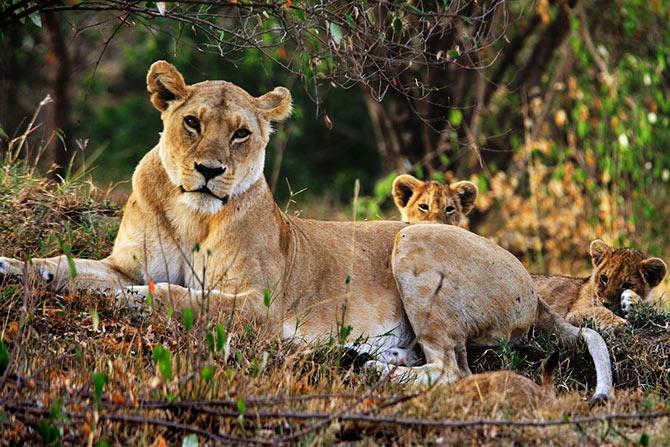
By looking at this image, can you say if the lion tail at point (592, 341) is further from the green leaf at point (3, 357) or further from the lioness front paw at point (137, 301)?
the green leaf at point (3, 357)

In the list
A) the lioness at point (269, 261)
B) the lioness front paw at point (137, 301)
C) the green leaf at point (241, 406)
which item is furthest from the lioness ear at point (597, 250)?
the green leaf at point (241, 406)

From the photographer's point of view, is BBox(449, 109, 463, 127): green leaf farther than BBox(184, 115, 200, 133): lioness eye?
Yes

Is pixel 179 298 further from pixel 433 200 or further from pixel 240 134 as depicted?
pixel 433 200

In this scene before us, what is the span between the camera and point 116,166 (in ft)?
53.7

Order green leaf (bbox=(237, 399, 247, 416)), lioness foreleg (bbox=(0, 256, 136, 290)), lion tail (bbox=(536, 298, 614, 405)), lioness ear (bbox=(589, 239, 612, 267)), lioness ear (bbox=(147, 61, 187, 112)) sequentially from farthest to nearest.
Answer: lioness ear (bbox=(589, 239, 612, 267))
lioness ear (bbox=(147, 61, 187, 112))
lioness foreleg (bbox=(0, 256, 136, 290))
lion tail (bbox=(536, 298, 614, 405))
green leaf (bbox=(237, 399, 247, 416))

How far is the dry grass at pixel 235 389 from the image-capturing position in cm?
405

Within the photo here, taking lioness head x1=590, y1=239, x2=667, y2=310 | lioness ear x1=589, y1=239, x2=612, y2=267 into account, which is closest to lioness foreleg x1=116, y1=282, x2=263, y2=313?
lioness head x1=590, y1=239, x2=667, y2=310

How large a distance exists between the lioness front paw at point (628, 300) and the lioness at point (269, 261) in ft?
→ 2.47

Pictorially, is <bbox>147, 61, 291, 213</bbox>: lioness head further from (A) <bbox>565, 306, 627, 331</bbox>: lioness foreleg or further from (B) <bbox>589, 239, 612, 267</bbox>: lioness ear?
(B) <bbox>589, 239, 612, 267</bbox>: lioness ear

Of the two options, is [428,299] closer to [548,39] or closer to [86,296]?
[86,296]

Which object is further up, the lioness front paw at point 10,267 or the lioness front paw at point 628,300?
the lioness front paw at point 10,267

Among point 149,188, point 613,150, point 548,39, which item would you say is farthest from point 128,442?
point 548,39

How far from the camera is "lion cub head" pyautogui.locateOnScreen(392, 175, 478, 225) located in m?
8.20

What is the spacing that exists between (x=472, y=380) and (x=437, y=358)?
2.73 ft
